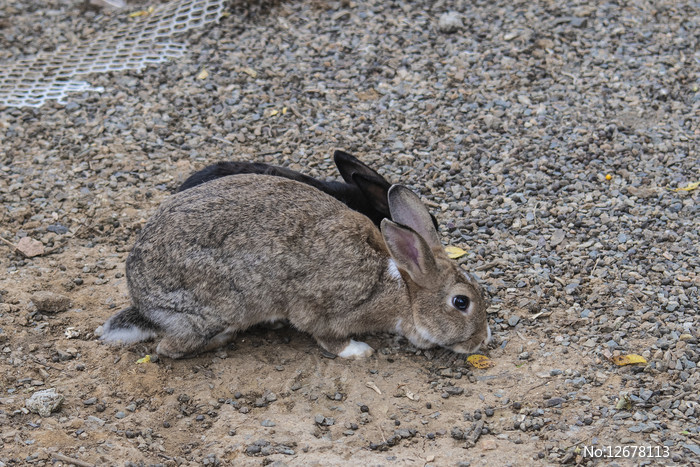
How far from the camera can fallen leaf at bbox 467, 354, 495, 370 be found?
5621 millimetres

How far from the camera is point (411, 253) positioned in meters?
5.64

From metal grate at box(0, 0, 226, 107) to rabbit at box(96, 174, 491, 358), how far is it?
3877 mm

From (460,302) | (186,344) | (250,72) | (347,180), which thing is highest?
(250,72)

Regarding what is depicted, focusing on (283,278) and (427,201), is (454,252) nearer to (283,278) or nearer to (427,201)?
(427,201)

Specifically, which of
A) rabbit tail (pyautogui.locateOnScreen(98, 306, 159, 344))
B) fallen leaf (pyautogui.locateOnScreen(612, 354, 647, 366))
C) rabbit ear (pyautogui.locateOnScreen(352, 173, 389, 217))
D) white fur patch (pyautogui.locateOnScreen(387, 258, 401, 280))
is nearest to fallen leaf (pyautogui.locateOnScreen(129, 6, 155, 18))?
rabbit ear (pyautogui.locateOnScreen(352, 173, 389, 217))

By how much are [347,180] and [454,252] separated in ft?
3.70

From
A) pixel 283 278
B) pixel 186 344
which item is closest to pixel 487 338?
pixel 283 278

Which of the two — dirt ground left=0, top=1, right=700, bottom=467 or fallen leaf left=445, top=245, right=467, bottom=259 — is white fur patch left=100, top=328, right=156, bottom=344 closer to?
dirt ground left=0, top=1, right=700, bottom=467

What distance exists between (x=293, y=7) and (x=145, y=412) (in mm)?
5889

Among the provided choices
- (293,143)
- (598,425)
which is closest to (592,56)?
(293,143)

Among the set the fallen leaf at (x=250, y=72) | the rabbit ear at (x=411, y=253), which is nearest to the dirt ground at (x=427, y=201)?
the fallen leaf at (x=250, y=72)

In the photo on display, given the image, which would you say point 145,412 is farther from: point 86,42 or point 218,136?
point 86,42

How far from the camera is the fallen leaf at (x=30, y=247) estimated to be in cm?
677

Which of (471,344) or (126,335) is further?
(126,335)
